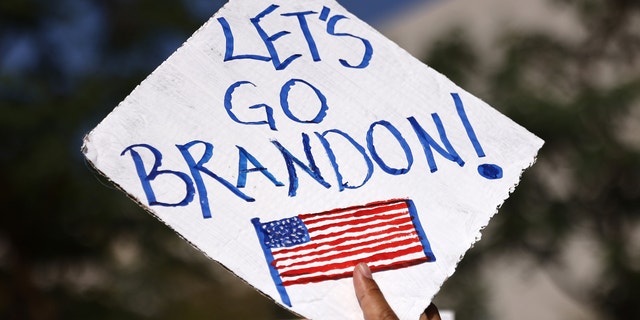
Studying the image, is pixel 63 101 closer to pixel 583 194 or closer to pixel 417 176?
pixel 583 194

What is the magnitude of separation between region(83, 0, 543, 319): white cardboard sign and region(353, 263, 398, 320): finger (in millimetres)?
20

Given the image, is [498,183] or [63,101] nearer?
[498,183]

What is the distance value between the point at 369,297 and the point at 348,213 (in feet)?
0.52

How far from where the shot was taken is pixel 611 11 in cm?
552

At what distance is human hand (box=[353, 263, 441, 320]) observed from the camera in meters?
1.40

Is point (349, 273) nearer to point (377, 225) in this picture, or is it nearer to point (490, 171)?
point (377, 225)

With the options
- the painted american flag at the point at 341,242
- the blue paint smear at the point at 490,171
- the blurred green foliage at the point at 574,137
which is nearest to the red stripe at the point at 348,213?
the painted american flag at the point at 341,242

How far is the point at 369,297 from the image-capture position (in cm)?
142

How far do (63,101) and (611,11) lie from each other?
3463mm

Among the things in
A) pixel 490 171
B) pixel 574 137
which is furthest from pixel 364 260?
pixel 574 137

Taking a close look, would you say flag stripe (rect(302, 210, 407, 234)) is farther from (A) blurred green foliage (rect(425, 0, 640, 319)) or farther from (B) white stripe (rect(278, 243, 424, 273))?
(A) blurred green foliage (rect(425, 0, 640, 319))

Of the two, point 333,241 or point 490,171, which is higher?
point 490,171

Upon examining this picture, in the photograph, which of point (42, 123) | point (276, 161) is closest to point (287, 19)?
point (276, 161)

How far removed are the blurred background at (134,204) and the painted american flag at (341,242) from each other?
3.34 metres
